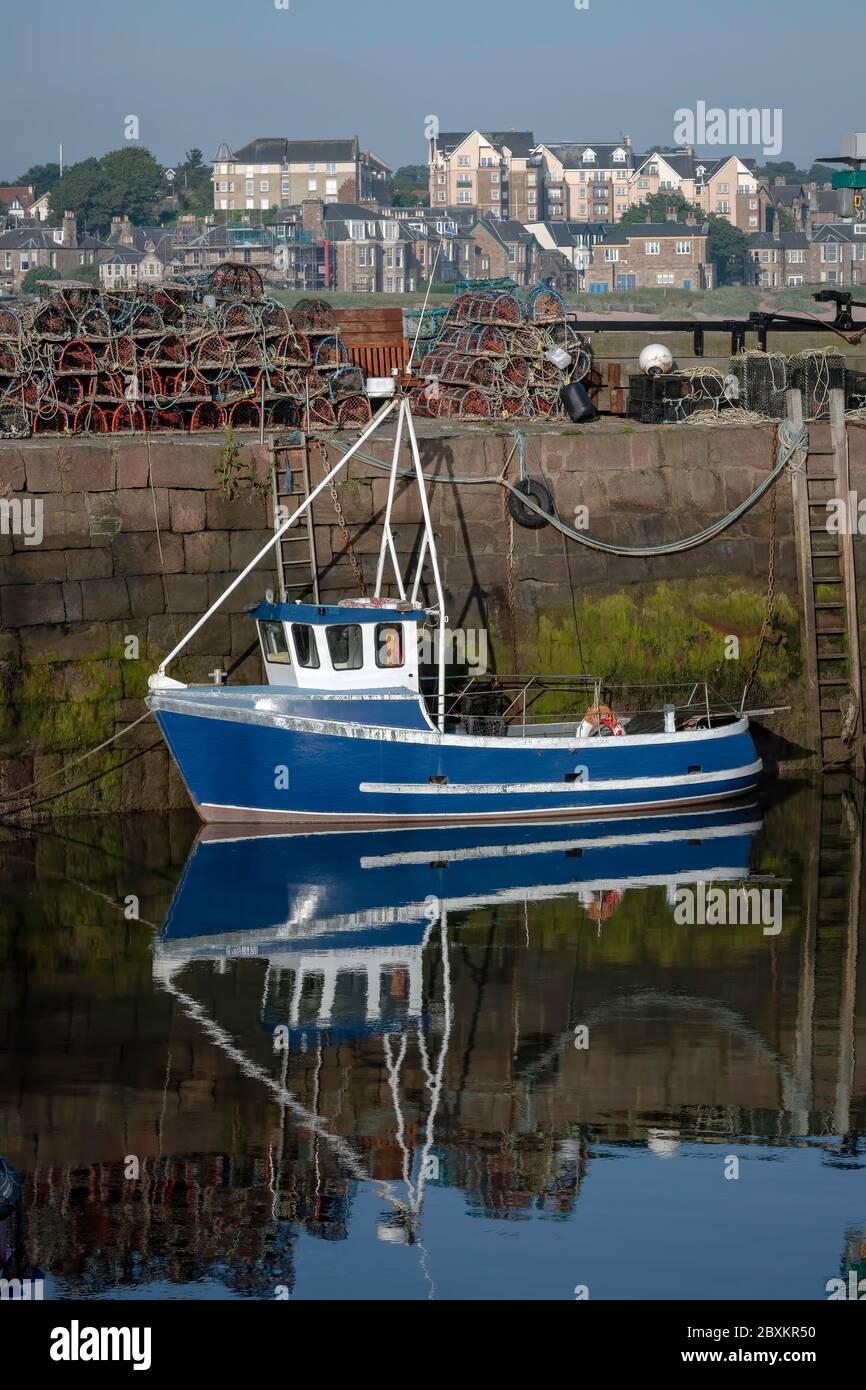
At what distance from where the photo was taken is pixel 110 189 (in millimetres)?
126688

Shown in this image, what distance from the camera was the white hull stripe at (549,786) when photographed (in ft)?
68.7

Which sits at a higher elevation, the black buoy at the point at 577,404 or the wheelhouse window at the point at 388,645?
the black buoy at the point at 577,404

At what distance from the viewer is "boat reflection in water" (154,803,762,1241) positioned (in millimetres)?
14703

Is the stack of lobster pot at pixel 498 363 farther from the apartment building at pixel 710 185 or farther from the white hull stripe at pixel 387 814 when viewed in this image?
the apartment building at pixel 710 185

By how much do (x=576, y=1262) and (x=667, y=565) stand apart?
14.0 meters

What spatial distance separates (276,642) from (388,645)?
117 cm

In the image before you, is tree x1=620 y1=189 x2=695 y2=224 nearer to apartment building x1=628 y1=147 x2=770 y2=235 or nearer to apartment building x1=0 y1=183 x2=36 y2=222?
apartment building x1=628 y1=147 x2=770 y2=235

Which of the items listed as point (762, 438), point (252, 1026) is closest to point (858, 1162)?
point (252, 1026)

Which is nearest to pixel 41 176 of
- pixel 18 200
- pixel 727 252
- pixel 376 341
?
pixel 18 200

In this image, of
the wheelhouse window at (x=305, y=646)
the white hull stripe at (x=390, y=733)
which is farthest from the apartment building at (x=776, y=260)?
the wheelhouse window at (x=305, y=646)

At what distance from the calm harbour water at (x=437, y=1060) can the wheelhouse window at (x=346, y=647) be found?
177 centimetres

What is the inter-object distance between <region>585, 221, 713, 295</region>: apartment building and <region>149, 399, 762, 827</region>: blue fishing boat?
9788cm

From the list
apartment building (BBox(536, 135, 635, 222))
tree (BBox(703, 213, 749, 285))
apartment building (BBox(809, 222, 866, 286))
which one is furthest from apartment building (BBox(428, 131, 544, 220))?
apartment building (BBox(809, 222, 866, 286))

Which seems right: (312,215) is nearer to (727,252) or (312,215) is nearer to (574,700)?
(727,252)
